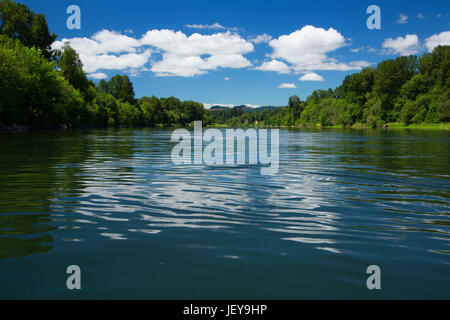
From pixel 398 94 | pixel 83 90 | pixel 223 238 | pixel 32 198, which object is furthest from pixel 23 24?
pixel 398 94

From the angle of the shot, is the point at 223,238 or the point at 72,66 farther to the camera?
the point at 72,66

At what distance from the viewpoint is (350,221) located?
8008 mm

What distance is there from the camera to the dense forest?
241 feet

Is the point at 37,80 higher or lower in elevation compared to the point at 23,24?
lower

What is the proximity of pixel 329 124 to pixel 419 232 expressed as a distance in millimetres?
197046

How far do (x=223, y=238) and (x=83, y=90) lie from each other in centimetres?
12627

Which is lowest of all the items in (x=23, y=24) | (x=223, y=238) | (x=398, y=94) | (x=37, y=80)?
(x=223, y=238)

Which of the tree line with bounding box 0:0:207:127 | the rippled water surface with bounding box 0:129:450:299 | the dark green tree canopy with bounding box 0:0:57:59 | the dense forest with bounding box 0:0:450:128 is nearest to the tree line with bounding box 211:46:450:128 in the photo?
the dense forest with bounding box 0:0:450:128

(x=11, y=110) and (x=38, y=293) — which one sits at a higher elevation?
(x=11, y=110)

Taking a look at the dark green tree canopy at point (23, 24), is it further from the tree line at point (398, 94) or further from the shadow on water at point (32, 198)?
the tree line at point (398, 94)

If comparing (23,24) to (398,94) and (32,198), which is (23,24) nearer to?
(32,198)

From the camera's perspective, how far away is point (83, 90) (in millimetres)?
121312
